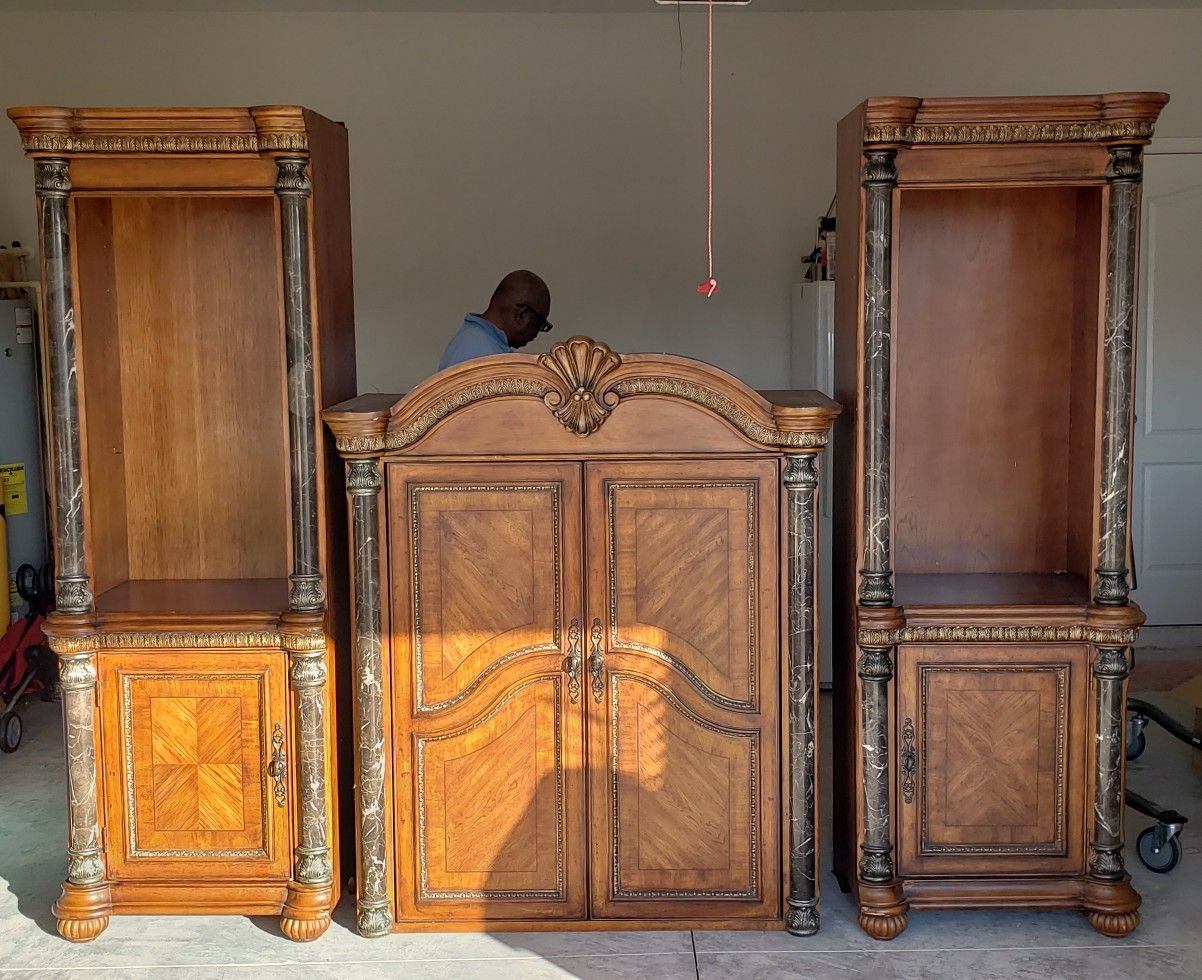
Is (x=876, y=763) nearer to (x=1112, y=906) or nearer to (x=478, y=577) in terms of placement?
(x=1112, y=906)

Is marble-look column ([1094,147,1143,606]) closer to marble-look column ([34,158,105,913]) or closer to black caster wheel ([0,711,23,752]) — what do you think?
marble-look column ([34,158,105,913])

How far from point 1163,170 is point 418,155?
3447 millimetres

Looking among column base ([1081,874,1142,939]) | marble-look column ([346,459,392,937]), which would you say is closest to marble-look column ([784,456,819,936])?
column base ([1081,874,1142,939])

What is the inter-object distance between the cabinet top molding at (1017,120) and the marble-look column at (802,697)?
81 cm

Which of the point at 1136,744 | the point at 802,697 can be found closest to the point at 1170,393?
the point at 1136,744

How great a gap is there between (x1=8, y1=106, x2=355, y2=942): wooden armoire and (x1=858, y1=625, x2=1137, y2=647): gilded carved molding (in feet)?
4.56

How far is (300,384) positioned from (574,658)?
0.95 m

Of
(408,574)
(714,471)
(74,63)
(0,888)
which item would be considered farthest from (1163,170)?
(0,888)

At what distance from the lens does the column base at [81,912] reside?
354 centimetres

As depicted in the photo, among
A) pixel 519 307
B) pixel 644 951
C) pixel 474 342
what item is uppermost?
pixel 519 307

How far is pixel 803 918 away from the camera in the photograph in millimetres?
3514

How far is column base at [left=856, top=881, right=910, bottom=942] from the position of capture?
3504 millimetres

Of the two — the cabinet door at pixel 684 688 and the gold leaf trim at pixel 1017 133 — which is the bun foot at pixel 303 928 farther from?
the gold leaf trim at pixel 1017 133

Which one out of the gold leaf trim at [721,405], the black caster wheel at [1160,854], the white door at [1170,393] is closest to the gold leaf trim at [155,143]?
the gold leaf trim at [721,405]
